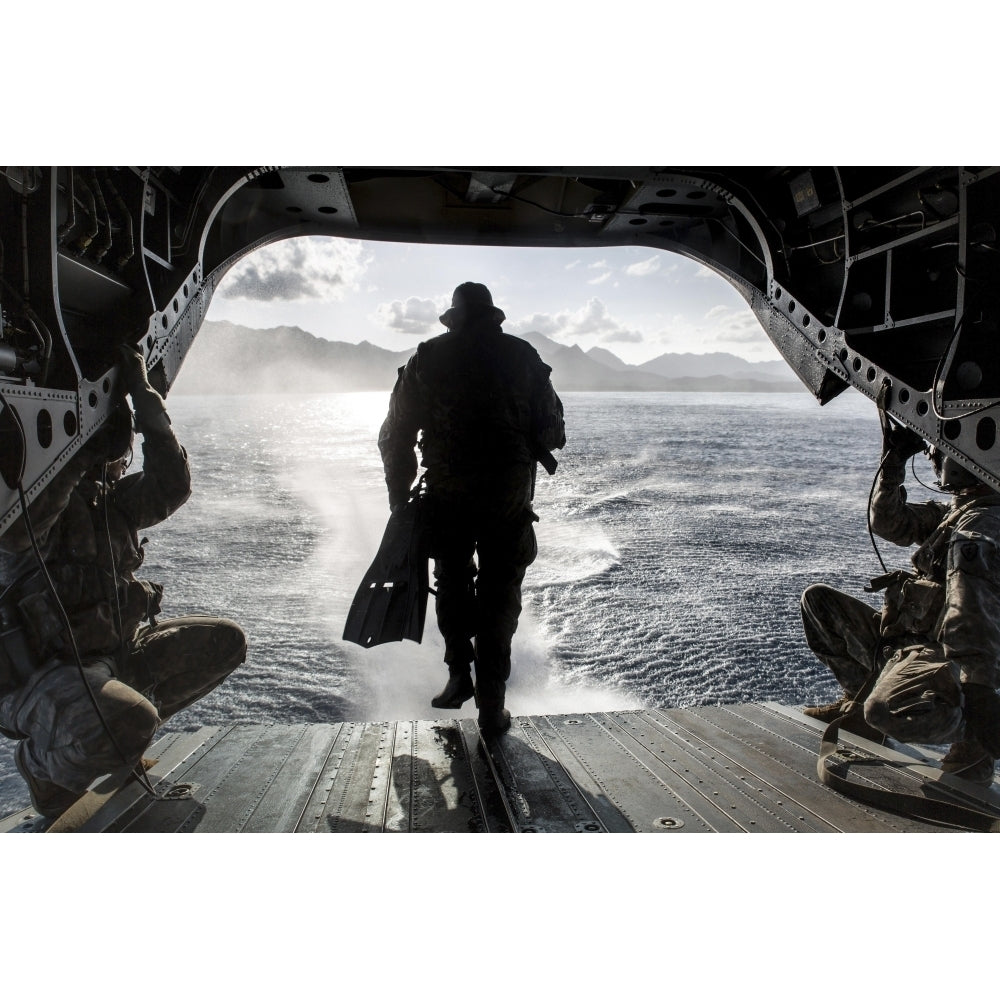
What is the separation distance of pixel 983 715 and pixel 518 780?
1.69 metres

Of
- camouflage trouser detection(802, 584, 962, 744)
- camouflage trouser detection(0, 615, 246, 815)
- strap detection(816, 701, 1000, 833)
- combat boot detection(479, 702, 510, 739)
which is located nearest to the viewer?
camouflage trouser detection(0, 615, 246, 815)

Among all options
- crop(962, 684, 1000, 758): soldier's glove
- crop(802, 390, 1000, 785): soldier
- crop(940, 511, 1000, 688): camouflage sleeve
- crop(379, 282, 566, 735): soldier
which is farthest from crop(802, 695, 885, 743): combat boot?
crop(379, 282, 566, 735): soldier

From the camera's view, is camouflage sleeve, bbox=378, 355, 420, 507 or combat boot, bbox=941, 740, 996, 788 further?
camouflage sleeve, bbox=378, 355, 420, 507

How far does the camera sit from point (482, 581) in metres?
3.12

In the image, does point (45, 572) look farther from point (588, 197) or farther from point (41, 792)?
point (588, 197)

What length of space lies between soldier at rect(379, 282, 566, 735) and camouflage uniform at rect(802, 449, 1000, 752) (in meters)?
1.43

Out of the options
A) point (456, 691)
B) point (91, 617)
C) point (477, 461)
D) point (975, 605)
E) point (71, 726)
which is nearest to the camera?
point (71, 726)

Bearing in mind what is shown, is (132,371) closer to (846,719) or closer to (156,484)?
(156,484)

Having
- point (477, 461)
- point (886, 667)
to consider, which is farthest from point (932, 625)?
point (477, 461)

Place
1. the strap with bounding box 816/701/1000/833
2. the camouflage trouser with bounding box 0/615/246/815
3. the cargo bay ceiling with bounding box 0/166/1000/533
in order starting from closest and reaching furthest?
1. the cargo bay ceiling with bounding box 0/166/1000/533
2. the camouflage trouser with bounding box 0/615/246/815
3. the strap with bounding box 816/701/1000/833

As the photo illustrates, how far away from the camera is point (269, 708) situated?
457cm

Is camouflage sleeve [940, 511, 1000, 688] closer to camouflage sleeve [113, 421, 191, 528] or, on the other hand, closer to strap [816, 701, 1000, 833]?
strap [816, 701, 1000, 833]

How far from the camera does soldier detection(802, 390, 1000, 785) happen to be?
2527 mm

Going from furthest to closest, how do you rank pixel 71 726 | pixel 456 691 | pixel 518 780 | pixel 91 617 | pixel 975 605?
pixel 456 691
pixel 518 780
pixel 975 605
pixel 91 617
pixel 71 726
